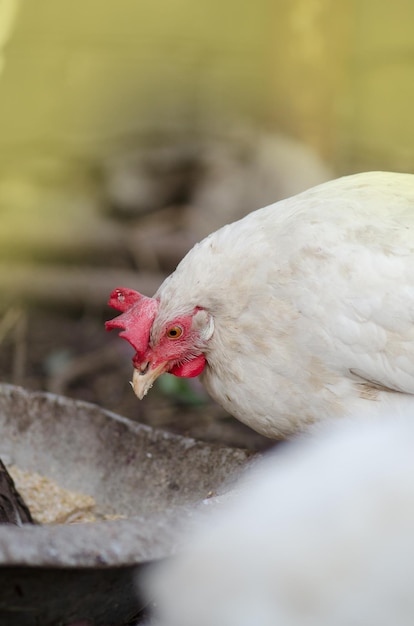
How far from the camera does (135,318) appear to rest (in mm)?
2229

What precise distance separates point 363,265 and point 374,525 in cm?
88

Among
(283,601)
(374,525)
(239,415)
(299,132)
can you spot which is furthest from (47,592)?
(299,132)

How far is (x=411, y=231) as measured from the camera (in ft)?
6.88

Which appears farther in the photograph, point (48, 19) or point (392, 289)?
point (48, 19)

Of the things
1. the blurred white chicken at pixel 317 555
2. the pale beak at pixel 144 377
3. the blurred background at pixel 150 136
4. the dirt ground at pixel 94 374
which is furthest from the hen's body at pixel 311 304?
the blurred background at pixel 150 136

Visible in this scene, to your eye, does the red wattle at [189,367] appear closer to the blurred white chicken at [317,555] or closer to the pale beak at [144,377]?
the pale beak at [144,377]

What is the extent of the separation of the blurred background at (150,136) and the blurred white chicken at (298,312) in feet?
5.22

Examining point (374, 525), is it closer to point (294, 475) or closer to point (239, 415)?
point (294, 475)

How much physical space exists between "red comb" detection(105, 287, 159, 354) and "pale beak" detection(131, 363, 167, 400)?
0.16 ft

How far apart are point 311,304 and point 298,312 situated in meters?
0.04

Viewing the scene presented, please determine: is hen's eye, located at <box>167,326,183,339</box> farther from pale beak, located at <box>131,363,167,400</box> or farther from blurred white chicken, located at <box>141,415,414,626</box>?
blurred white chicken, located at <box>141,415,414,626</box>

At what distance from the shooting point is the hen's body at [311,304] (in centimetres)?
205

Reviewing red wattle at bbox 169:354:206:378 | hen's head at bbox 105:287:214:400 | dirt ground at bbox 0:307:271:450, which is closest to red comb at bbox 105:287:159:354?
hen's head at bbox 105:287:214:400

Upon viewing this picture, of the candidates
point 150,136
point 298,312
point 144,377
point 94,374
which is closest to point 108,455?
point 144,377
